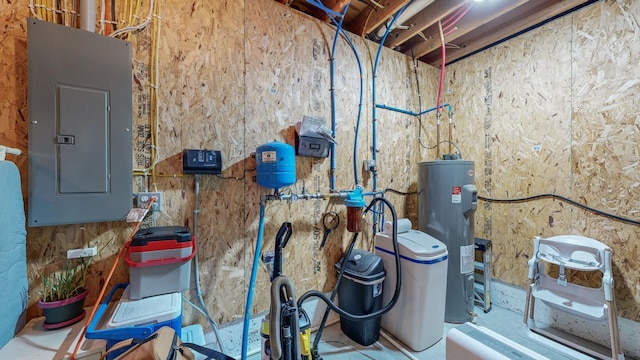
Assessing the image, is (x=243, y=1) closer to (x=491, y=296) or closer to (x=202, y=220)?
(x=202, y=220)

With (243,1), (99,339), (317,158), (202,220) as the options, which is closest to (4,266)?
A: (99,339)

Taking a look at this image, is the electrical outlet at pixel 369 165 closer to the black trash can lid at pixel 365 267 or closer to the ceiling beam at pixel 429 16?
the black trash can lid at pixel 365 267

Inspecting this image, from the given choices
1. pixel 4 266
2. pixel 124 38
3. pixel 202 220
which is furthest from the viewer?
pixel 202 220

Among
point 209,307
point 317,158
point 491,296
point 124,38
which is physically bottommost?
point 491,296

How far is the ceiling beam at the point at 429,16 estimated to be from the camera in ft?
6.77

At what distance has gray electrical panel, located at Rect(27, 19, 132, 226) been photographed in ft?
3.90

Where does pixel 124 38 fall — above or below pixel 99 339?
above

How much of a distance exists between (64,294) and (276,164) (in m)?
1.27

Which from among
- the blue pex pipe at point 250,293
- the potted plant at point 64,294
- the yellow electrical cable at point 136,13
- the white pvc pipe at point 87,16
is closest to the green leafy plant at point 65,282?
the potted plant at point 64,294

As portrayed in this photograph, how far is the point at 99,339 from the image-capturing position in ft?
3.47

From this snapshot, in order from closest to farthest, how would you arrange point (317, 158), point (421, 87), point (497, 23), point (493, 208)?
point (317, 158) → point (497, 23) → point (493, 208) → point (421, 87)

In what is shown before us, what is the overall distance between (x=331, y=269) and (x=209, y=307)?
1.06 m

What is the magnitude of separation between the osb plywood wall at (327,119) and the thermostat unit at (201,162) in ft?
0.27

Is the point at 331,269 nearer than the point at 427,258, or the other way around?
the point at 427,258
